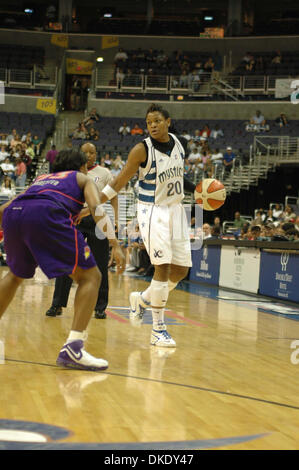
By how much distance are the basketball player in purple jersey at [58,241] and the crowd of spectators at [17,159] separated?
14.6 meters

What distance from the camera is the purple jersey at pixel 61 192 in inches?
171

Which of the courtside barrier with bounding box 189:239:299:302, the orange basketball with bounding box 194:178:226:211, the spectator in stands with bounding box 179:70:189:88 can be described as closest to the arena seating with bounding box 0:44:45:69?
the spectator in stands with bounding box 179:70:189:88

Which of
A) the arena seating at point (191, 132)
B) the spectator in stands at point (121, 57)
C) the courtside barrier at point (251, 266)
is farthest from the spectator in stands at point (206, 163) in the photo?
the spectator in stands at point (121, 57)

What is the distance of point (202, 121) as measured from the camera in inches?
1093

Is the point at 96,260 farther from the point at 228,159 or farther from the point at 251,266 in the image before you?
the point at 228,159

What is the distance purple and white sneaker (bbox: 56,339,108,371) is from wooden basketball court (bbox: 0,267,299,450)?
0.07 meters

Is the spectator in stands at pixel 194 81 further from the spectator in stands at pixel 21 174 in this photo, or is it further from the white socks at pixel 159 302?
the white socks at pixel 159 302

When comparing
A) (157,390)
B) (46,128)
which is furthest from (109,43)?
(157,390)

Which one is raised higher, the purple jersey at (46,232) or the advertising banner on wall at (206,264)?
the purple jersey at (46,232)

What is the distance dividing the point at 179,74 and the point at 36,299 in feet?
74.7

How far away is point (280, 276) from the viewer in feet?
36.3

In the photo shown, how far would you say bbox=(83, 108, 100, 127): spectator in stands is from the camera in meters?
27.3
